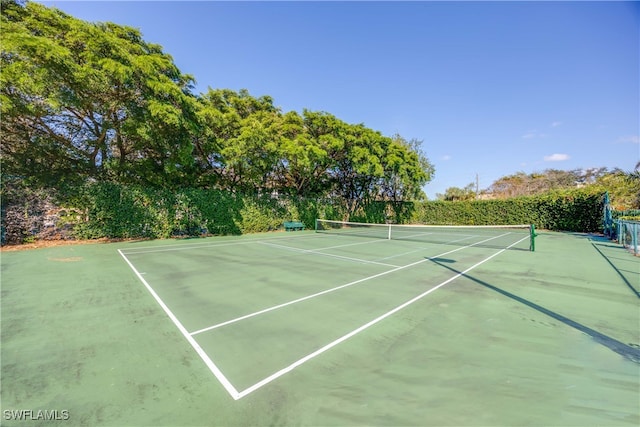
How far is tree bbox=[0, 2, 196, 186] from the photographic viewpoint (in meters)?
9.19

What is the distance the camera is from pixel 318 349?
3.42m

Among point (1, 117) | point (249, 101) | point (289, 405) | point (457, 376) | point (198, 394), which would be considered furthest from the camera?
point (249, 101)

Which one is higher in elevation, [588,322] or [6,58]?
[6,58]

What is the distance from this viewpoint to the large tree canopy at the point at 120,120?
31.4ft

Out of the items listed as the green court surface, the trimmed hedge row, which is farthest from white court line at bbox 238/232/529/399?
the trimmed hedge row

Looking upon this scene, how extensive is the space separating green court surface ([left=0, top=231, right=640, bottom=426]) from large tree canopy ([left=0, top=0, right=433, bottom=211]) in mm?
7435

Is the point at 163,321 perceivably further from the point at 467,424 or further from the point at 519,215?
the point at 519,215

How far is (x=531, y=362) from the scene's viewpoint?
123 inches

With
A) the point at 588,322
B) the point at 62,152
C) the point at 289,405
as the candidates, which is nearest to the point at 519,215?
the point at 588,322

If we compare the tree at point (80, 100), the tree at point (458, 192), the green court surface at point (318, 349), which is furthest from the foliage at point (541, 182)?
the tree at point (80, 100)

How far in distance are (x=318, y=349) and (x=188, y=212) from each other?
48.7 feet

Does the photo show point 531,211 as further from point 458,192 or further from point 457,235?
point 458,192

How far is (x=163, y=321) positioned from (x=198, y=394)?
2152 mm

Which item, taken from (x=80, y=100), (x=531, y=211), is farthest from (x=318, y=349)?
(x=531, y=211)
